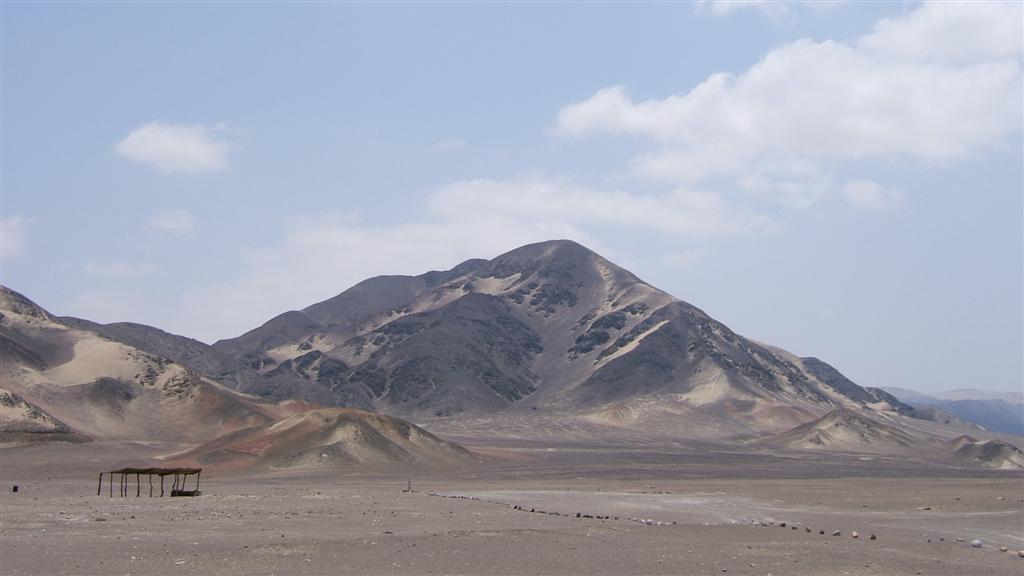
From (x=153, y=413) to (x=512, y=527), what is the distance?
101756 millimetres

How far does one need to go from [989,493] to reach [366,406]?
141 meters

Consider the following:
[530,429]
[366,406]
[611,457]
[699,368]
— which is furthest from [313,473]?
[699,368]

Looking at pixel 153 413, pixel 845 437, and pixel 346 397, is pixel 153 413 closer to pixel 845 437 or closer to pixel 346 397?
pixel 346 397

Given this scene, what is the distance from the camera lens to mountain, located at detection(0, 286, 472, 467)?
8756 centimetres

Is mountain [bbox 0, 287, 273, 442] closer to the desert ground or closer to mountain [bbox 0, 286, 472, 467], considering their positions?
mountain [bbox 0, 286, 472, 467]

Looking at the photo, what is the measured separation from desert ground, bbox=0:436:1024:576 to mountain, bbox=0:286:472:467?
18673 millimetres

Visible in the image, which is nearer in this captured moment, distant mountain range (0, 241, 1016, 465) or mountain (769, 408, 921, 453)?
distant mountain range (0, 241, 1016, 465)

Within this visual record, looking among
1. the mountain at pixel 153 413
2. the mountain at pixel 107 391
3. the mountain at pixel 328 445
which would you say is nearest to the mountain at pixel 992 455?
the mountain at pixel 328 445

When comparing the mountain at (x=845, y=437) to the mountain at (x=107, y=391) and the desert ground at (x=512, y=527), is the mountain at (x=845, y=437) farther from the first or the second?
the desert ground at (x=512, y=527)

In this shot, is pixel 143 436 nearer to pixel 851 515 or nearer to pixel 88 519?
pixel 88 519

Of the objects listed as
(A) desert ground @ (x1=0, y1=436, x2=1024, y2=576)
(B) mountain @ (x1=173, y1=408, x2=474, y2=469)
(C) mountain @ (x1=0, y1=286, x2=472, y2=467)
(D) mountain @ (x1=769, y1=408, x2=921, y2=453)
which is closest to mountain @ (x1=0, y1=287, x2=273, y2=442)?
(C) mountain @ (x1=0, y1=286, x2=472, y2=467)

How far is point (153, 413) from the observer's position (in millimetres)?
124625

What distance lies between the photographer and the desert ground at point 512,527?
24.1 m

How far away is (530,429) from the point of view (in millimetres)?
154250
